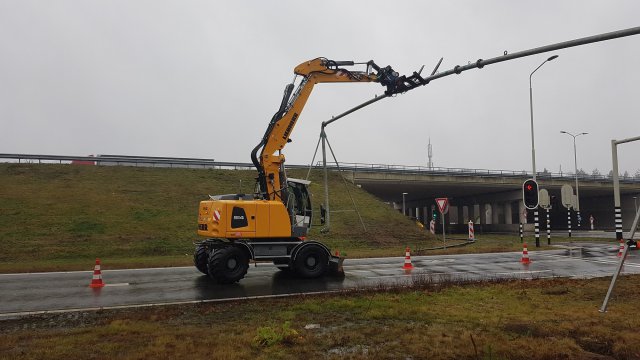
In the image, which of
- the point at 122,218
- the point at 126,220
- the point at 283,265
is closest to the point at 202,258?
the point at 283,265

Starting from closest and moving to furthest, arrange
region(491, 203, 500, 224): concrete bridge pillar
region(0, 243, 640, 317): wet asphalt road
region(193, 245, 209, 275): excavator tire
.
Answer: region(0, 243, 640, 317): wet asphalt road
region(193, 245, 209, 275): excavator tire
region(491, 203, 500, 224): concrete bridge pillar

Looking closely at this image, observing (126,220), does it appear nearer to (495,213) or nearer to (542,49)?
(542,49)

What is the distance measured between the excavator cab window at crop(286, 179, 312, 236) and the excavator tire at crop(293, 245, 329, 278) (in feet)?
2.20

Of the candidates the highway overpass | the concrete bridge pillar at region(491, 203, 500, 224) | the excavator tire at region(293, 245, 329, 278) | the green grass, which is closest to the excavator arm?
the excavator tire at region(293, 245, 329, 278)

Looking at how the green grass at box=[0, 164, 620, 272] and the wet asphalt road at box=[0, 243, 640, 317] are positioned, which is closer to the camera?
the wet asphalt road at box=[0, 243, 640, 317]

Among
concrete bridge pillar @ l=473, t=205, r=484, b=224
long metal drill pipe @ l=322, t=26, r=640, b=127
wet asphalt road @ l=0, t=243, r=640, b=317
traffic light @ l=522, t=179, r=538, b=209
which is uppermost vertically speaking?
long metal drill pipe @ l=322, t=26, r=640, b=127

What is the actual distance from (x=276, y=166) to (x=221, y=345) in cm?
803

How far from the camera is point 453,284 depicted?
430 inches

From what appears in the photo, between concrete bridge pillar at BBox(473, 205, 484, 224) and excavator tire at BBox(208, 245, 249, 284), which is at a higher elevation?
concrete bridge pillar at BBox(473, 205, 484, 224)

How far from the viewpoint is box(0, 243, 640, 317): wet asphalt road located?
32.1 ft

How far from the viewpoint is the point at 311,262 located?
12539mm

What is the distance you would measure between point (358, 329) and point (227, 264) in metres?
5.88

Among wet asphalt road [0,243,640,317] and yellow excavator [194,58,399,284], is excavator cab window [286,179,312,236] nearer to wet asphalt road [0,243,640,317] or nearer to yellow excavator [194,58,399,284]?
yellow excavator [194,58,399,284]

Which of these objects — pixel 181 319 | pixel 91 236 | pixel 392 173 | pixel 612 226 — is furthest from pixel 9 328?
pixel 612 226
